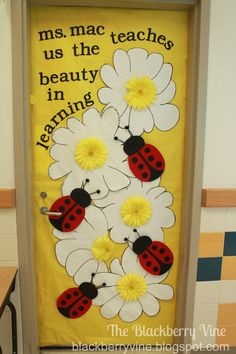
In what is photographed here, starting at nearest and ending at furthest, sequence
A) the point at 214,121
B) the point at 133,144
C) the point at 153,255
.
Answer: the point at 214,121 < the point at 133,144 < the point at 153,255

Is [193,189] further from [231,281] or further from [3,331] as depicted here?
[3,331]

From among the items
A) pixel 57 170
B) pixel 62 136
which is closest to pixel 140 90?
pixel 62 136

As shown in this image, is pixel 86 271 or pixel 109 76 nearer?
pixel 109 76

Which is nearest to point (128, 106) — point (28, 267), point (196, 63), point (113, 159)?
point (113, 159)

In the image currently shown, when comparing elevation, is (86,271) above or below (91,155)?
below

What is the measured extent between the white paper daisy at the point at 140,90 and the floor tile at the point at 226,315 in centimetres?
112

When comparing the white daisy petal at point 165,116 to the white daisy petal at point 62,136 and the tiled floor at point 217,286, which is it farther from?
the tiled floor at point 217,286

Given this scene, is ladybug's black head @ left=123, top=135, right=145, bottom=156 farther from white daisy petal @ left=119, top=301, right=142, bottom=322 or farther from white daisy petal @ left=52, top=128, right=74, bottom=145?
white daisy petal @ left=119, top=301, right=142, bottom=322

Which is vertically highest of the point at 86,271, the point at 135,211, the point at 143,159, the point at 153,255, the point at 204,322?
the point at 143,159

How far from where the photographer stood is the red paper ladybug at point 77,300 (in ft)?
5.11

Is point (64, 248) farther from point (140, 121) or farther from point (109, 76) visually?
point (109, 76)

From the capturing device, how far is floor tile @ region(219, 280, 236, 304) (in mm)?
1496

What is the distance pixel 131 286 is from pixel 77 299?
1.12ft

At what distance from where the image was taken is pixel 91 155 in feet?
4.74
